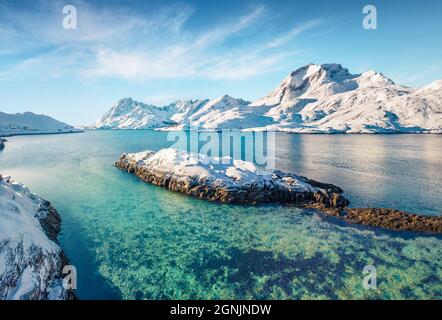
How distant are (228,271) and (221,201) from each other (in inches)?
621

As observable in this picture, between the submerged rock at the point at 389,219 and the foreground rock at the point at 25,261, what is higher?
the foreground rock at the point at 25,261

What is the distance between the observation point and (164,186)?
41000mm

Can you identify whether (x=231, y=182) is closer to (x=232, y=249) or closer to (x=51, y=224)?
(x=232, y=249)

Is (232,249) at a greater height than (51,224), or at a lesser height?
lesser

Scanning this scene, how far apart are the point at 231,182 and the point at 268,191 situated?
537 cm

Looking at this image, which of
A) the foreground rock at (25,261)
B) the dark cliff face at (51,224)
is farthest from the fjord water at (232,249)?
the foreground rock at (25,261)

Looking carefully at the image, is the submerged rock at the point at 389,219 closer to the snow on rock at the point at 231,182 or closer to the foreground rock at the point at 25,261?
the snow on rock at the point at 231,182

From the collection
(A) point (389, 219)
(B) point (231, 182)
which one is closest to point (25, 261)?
(B) point (231, 182)

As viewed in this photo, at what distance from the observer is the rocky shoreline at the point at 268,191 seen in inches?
1032

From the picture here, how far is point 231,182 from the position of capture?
36.0 m

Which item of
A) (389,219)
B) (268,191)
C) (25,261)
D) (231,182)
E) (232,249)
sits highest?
(231,182)

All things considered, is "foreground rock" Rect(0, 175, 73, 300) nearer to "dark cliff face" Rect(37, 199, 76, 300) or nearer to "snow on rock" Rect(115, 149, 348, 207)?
"dark cliff face" Rect(37, 199, 76, 300)
